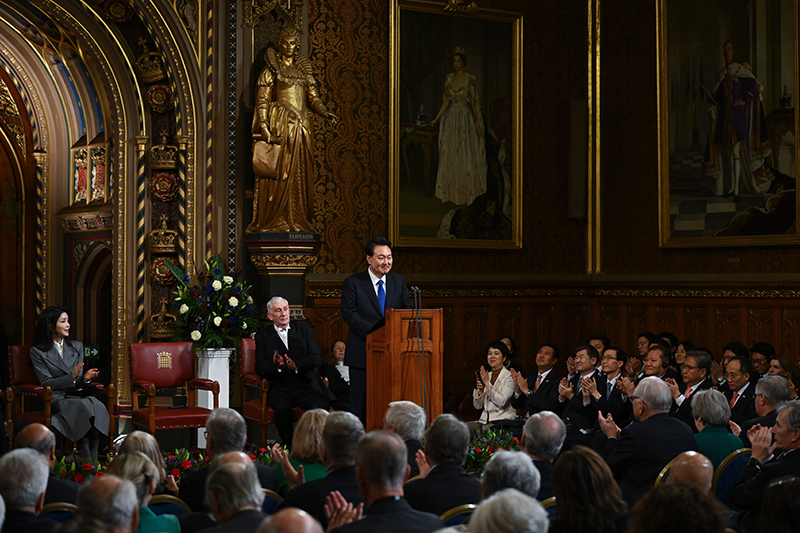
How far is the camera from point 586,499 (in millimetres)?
3125

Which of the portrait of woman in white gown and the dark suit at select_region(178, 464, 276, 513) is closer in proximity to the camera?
the dark suit at select_region(178, 464, 276, 513)

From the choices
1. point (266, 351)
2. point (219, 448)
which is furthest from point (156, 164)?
point (219, 448)

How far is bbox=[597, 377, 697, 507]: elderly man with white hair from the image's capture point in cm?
486

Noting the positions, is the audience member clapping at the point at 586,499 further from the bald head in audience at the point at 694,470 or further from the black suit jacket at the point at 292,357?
the black suit jacket at the point at 292,357

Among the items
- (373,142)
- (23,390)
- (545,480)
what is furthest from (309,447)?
(373,142)

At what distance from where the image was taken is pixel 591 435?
6949 mm

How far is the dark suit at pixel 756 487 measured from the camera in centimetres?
406

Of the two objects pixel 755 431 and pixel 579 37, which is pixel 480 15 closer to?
pixel 579 37

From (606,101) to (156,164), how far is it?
5437 mm

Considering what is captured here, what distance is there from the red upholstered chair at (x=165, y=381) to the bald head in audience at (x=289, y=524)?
526cm

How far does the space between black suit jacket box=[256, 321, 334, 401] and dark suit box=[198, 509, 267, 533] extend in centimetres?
482

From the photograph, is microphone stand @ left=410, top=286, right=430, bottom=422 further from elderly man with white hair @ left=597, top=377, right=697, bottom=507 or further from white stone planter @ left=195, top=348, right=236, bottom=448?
white stone planter @ left=195, top=348, right=236, bottom=448

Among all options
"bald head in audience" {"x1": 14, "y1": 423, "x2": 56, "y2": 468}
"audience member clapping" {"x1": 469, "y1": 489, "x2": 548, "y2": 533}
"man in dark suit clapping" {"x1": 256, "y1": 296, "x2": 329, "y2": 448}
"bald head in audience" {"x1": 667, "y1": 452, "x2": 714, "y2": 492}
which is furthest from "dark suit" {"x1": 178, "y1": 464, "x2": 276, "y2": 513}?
"man in dark suit clapping" {"x1": 256, "y1": 296, "x2": 329, "y2": 448}

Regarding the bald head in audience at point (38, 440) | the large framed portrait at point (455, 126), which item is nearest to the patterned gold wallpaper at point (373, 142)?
the large framed portrait at point (455, 126)
